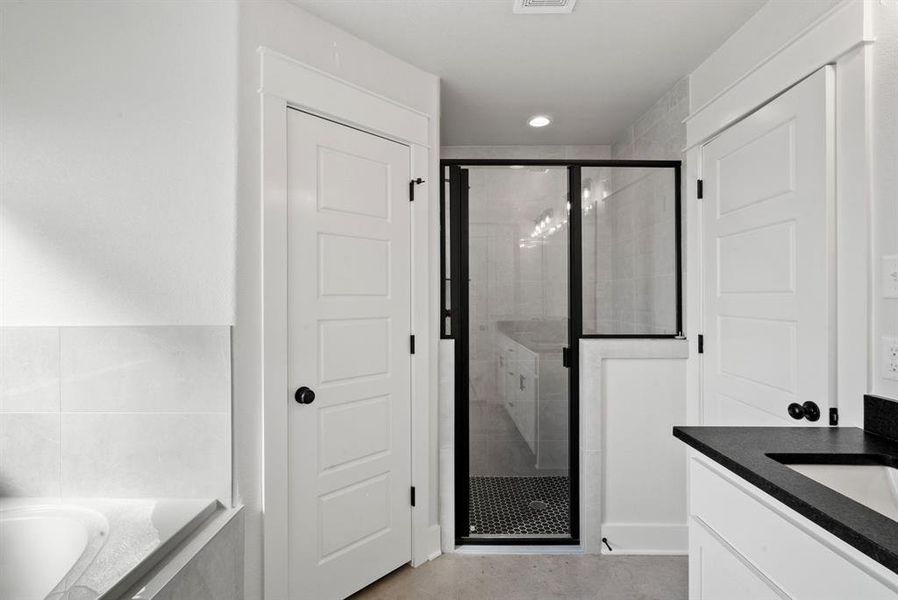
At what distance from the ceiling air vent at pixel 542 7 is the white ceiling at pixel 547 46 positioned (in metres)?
0.04

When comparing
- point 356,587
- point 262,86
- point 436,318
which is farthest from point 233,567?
point 262,86

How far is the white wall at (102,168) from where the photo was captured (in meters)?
1.60

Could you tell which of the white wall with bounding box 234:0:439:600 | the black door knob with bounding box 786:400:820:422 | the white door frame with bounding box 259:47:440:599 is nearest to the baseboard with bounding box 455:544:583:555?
the white door frame with bounding box 259:47:440:599

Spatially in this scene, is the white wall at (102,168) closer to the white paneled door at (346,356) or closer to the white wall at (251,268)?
the white wall at (251,268)

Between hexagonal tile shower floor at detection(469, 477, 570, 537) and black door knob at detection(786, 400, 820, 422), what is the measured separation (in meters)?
1.15

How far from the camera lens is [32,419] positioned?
1602 mm

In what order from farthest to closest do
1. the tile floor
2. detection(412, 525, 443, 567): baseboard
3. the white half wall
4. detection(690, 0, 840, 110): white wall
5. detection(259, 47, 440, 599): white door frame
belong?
1. the white half wall
2. detection(412, 525, 443, 567): baseboard
3. the tile floor
4. detection(259, 47, 440, 599): white door frame
5. detection(690, 0, 840, 110): white wall

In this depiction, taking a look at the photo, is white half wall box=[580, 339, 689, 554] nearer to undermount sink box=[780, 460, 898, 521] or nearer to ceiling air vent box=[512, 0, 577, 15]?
undermount sink box=[780, 460, 898, 521]

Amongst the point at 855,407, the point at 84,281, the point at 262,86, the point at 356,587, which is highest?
the point at 262,86

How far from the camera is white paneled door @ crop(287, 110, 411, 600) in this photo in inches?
71.9

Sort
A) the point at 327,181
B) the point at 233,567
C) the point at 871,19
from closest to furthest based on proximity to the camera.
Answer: the point at 871,19
the point at 233,567
the point at 327,181

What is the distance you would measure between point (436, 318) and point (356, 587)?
126 cm

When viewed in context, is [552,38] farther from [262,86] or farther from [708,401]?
[708,401]

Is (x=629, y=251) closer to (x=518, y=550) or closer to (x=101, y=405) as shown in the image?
(x=518, y=550)
